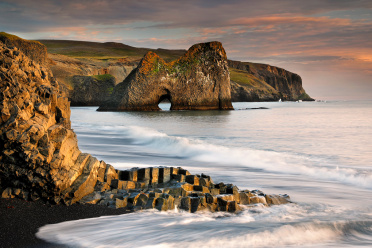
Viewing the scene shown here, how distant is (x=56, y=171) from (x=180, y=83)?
40.8 m

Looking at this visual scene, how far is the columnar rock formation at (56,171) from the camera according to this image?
5887mm

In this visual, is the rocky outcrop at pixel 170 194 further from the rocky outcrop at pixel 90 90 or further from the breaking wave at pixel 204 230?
the rocky outcrop at pixel 90 90

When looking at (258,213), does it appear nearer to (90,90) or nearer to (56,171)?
(56,171)

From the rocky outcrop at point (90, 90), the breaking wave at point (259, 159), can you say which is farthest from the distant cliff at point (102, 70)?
the breaking wave at point (259, 159)

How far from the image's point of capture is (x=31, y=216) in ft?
17.6

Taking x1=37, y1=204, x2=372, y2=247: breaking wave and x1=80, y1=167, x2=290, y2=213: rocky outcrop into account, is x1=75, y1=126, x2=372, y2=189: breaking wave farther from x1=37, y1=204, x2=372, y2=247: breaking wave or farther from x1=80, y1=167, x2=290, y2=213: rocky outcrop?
x1=37, y1=204, x2=372, y2=247: breaking wave

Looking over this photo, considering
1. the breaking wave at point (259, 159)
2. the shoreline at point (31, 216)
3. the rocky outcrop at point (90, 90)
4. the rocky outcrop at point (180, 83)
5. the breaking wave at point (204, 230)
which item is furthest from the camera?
the rocky outcrop at point (90, 90)

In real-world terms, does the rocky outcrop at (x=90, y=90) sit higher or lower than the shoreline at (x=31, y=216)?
higher

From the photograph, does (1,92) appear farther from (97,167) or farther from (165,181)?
(165,181)

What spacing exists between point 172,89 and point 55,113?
3956cm

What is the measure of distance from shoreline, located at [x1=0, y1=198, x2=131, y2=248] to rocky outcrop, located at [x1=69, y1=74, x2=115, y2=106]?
64779 millimetres

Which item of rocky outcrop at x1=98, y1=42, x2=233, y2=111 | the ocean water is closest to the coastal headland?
the ocean water

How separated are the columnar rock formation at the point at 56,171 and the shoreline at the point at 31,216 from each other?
180 mm

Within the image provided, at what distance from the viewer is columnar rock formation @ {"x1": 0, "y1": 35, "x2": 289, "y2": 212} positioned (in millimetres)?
5887
